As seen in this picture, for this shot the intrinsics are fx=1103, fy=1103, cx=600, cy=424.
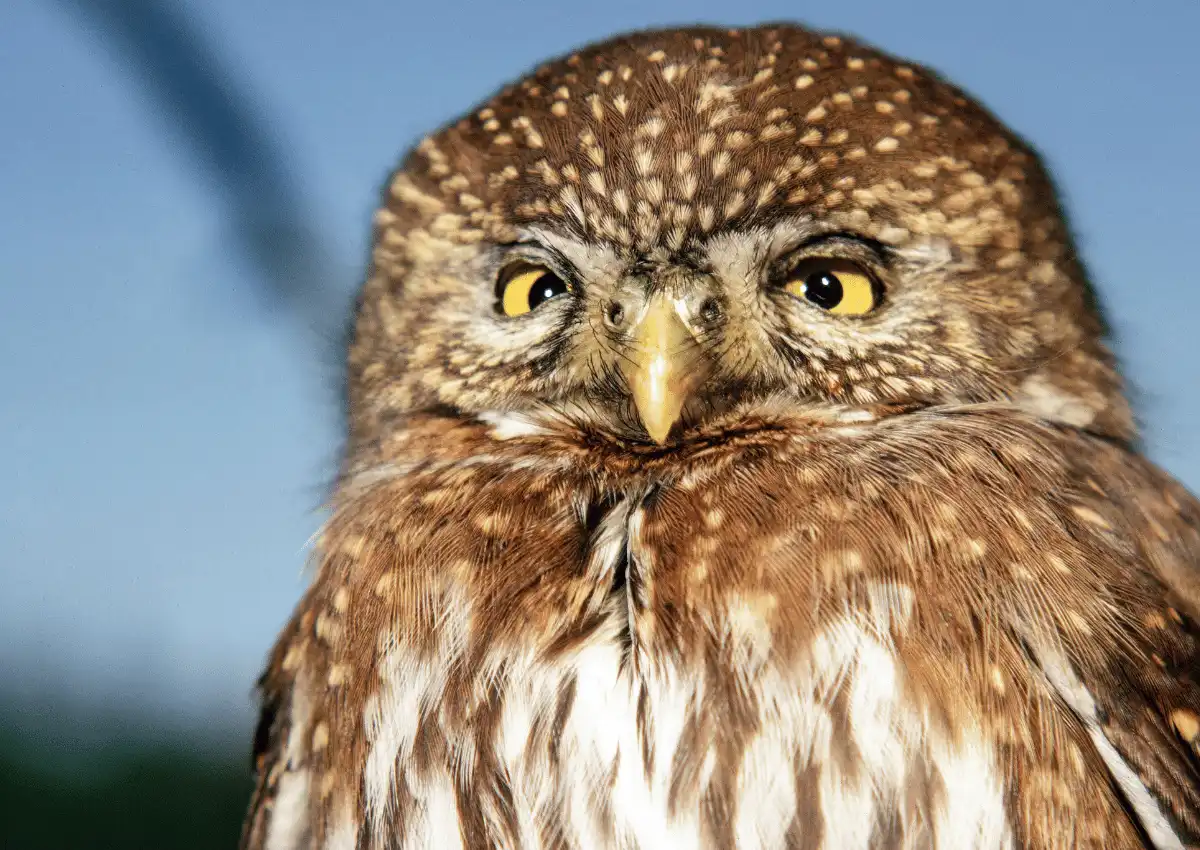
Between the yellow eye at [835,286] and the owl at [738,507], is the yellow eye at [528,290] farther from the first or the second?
the yellow eye at [835,286]

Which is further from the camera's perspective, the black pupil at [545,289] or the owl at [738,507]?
the black pupil at [545,289]

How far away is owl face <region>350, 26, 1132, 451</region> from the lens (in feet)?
4.91

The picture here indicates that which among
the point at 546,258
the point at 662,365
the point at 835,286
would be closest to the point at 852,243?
the point at 835,286

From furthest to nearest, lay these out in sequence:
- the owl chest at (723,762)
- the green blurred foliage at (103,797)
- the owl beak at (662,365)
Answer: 1. the green blurred foliage at (103,797)
2. the owl beak at (662,365)
3. the owl chest at (723,762)

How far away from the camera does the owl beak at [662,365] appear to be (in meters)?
1.43

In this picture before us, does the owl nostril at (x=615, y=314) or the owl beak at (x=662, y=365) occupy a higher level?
the owl nostril at (x=615, y=314)

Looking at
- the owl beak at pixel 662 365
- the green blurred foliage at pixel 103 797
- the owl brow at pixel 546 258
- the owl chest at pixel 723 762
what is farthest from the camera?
the green blurred foliage at pixel 103 797

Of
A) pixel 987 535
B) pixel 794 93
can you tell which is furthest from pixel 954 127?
pixel 987 535

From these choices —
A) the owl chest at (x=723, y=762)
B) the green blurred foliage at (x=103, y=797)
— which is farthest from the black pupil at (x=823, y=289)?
the green blurred foliage at (x=103, y=797)

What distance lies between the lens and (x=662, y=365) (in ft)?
4.71

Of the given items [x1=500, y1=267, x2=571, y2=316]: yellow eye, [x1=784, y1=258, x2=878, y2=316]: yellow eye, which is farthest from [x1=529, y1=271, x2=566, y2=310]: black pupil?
[x1=784, y1=258, x2=878, y2=316]: yellow eye

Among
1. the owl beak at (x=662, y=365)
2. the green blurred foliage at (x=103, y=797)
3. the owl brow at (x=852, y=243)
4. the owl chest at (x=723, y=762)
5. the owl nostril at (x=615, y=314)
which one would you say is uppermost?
the owl brow at (x=852, y=243)

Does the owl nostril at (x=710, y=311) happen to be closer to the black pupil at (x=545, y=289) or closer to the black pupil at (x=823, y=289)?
the black pupil at (x=823, y=289)

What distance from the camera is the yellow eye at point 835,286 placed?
151 cm
